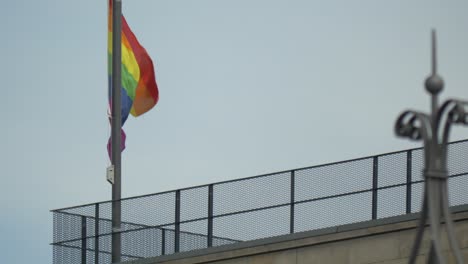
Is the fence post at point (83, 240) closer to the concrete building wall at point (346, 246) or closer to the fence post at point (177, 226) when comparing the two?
the fence post at point (177, 226)

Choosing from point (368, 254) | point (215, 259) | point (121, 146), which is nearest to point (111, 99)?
point (121, 146)

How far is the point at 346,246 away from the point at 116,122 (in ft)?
21.1

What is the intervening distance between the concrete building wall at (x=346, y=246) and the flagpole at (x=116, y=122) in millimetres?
2643

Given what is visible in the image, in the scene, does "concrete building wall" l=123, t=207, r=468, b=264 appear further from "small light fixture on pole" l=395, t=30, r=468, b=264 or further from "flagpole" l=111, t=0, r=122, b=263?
"small light fixture on pole" l=395, t=30, r=468, b=264

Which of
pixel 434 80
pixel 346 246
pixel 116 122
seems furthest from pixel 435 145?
pixel 116 122

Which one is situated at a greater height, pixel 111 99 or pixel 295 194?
pixel 111 99

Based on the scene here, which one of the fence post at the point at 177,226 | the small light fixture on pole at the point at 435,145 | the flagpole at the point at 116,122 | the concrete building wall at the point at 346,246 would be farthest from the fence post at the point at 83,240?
the small light fixture on pole at the point at 435,145

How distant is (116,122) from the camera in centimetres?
3975

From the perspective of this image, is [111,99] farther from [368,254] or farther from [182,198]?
[368,254]

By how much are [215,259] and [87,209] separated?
158 inches

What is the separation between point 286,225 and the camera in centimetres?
3709

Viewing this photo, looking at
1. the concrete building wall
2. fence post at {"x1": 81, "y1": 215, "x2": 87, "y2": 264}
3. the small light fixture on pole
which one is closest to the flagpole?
fence post at {"x1": 81, "y1": 215, "x2": 87, "y2": 264}

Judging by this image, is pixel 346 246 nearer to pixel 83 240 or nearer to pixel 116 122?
pixel 116 122

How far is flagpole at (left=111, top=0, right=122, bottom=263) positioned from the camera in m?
38.9
